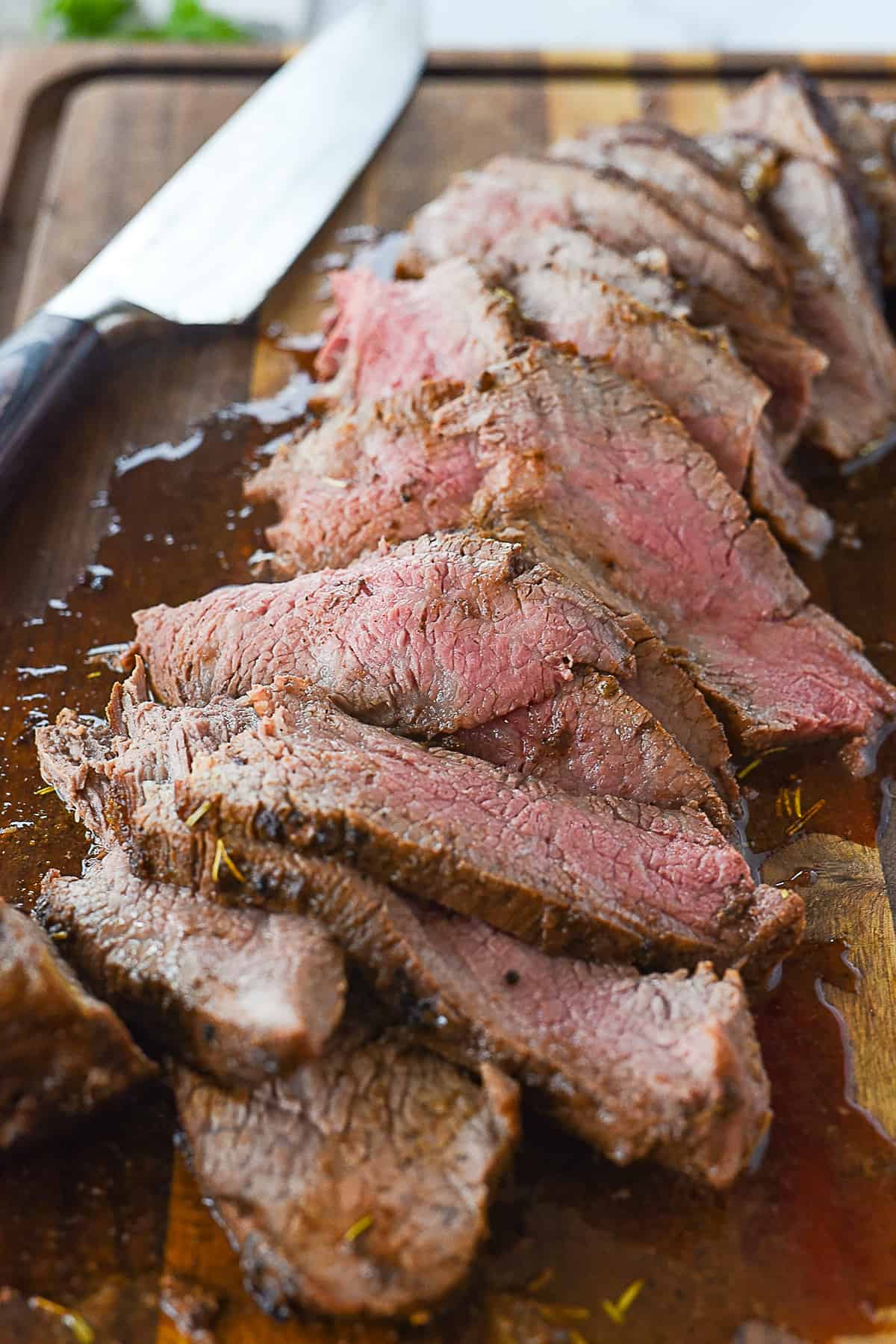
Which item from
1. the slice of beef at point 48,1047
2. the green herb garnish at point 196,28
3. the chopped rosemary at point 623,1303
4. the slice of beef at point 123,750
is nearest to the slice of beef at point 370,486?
the slice of beef at point 123,750

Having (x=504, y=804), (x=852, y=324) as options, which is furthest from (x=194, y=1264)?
(x=852, y=324)

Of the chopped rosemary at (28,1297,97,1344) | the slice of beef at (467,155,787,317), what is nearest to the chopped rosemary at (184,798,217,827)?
the chopped rosemary at (28,1297,97,1344)

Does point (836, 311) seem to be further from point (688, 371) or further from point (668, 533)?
point (668, 533)

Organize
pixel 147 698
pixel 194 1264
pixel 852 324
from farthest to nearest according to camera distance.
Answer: pixel 852 324 → pixel 147 698 → pixel 194 1264

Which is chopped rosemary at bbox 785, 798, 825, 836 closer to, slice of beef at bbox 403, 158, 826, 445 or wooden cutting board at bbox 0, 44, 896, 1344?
wooden cutting board at bbox 0, 44, 896, 1344

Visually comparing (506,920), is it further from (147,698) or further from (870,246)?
(870,246)

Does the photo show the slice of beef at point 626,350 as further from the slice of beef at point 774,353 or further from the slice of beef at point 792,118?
the slice of beef at point 792,118
